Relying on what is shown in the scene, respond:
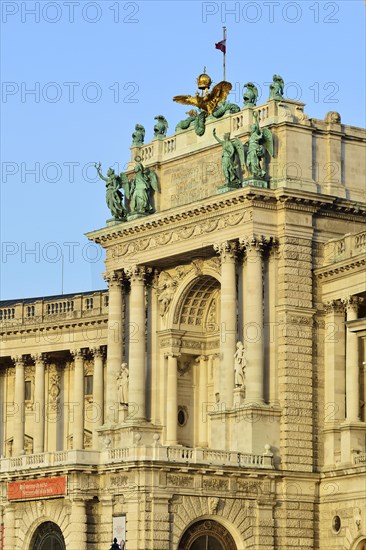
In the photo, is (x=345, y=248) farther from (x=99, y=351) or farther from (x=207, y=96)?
(x=99, y=351)

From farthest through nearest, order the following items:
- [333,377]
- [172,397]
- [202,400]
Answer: [202,400]
[172,397]
[333,377]

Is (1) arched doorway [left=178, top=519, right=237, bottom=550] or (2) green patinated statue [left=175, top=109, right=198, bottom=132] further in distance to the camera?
(2) green patinated statue [left=175, top=109, right=198, bottom=132]

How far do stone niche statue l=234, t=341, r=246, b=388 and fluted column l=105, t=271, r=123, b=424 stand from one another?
938cm

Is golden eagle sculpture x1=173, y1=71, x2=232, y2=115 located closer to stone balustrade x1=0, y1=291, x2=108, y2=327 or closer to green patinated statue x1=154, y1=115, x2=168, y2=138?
green patinated statue x1=154, y1=115, x2=168, y2=138

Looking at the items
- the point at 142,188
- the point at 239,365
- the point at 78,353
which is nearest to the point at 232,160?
the point at 142,188

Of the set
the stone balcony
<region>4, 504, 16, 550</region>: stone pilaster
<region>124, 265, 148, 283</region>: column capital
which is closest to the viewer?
the stone balcony

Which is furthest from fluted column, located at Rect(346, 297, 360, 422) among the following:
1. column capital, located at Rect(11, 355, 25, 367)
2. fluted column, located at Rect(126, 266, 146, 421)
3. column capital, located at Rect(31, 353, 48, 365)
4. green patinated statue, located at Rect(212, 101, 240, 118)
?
column capital, located at Rect(11, 355, 25, 367)

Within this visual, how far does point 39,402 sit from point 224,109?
25.5 m

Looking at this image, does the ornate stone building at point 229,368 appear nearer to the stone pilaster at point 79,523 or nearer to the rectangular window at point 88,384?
the stone pilaster at point 79,523

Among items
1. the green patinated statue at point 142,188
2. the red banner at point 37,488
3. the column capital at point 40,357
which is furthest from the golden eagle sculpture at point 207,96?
the column capital at point 40,357

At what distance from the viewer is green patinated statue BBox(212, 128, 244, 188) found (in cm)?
7781

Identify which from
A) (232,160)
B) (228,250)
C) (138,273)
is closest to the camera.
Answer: (228,250)

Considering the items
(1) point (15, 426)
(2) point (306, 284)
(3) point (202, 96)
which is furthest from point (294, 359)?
(1) point (15, 426)

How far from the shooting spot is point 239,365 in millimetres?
76625
